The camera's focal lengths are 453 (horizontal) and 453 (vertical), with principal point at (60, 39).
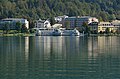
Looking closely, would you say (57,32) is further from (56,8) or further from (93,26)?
(56,8)

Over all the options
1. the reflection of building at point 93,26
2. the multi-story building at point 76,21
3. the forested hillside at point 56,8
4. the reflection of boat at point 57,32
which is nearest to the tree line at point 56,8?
the forested hillside at point 56,8

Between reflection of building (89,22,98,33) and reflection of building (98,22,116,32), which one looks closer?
reflection of building (89,22,98,33)

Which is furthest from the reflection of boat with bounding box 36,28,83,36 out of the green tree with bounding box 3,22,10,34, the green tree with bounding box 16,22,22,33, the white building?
the white building

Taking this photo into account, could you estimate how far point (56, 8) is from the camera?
369 ft

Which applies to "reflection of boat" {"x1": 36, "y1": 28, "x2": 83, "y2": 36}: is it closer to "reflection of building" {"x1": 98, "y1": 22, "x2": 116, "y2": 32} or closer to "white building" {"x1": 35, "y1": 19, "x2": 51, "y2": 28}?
"reflection of building" {"x1": 98, "y1": 22, "x2": 116, "y2": 32}

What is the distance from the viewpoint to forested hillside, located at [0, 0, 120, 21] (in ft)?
333

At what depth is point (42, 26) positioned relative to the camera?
8812 cm

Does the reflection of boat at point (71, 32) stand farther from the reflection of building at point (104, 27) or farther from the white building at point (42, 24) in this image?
the white building at point (42, 24)

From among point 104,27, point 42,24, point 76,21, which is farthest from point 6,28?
point 104,27

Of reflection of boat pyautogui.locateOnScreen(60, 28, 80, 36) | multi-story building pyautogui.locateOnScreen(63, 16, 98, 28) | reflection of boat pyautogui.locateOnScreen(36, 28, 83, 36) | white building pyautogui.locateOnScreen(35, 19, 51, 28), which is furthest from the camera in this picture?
multi-story building pyautogui.locateOnScreen(63, 16, 98, 28)

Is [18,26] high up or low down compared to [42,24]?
down

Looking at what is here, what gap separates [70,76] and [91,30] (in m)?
63.0

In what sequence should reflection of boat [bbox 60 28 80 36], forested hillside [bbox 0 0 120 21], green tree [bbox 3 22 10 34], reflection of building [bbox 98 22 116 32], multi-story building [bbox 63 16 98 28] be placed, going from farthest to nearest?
forested hillside [bbox 0 0 120 21] → multi-story building [bbox 63 16 98 28] → reflection of building [bbox 98 22 116 32] → green tree [bbox 3 22 10 34] → reflection of boat [bbox 60 28 80 36]

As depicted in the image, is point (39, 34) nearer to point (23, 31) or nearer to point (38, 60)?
point (23, 31)
